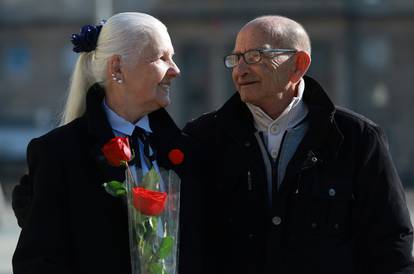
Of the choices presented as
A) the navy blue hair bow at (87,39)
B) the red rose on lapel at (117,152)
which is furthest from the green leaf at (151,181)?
the navy blue hair bow at (87,39)

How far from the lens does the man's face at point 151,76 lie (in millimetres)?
4219

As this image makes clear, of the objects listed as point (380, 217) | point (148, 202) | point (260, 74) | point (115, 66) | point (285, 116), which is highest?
point (115, 66)

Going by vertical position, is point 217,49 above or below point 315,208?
below

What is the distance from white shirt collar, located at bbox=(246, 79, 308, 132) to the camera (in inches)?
179

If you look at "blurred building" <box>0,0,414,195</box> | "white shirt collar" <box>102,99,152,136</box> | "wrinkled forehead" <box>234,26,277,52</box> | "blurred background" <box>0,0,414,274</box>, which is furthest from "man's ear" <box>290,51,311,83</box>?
"blurred building" <box>0,0,414,195</box>

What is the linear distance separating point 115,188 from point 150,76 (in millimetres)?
487

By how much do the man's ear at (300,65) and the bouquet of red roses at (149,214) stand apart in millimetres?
828

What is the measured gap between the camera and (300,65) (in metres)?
4.61

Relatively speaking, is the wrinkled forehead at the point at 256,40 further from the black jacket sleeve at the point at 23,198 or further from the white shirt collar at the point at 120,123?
the black jacket sleeve at the point at 23,198

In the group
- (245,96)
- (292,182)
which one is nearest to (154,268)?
(292,182)

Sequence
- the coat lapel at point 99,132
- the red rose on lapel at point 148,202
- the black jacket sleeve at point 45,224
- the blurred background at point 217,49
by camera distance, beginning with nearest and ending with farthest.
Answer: the red rose on lapel at point 148,202, the black jacket sleeve at point 45,224, the coat lapel at point 99,132, the blurred background at point 217,49

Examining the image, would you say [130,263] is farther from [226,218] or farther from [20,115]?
[20,115]

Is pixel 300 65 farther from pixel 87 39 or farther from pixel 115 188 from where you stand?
pixel 115 188

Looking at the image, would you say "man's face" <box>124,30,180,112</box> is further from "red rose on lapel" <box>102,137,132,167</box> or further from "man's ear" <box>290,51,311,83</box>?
"man's ear" <box>290,51,311,83</box>
